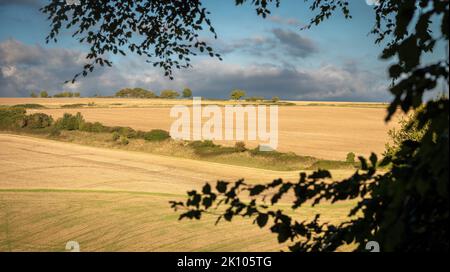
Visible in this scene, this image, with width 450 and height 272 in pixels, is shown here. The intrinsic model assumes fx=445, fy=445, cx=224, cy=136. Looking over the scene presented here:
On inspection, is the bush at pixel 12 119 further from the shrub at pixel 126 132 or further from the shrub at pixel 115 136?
the shrub at pixel 115 136

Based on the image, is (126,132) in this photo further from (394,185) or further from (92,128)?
(394,185)

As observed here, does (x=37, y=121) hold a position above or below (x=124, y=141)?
above

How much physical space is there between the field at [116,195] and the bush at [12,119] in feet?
12.3

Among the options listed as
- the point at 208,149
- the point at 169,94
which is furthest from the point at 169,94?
the point at 208,149

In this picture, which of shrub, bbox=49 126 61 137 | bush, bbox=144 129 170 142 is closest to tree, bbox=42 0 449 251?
bush, bbox=144 129 170 142

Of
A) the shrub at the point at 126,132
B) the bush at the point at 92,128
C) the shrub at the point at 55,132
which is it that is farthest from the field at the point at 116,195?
the bush at the point at 92,128

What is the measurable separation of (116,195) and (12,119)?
31548 mm

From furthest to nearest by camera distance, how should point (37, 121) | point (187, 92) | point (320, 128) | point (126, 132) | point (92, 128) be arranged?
point (187, 92) < point (320, 128) < point (37, 121) < point (92, 128) < point (126, 132)

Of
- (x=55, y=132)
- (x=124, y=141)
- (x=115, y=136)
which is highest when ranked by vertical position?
(x=55, y=132)

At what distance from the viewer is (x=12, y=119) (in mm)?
46844

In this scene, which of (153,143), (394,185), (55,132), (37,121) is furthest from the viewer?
(37,121)

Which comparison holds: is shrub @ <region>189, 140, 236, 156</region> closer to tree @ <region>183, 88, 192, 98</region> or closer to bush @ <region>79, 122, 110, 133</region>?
bush @ <region>79, 122, 110, 133</region>

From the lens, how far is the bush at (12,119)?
46500mm
